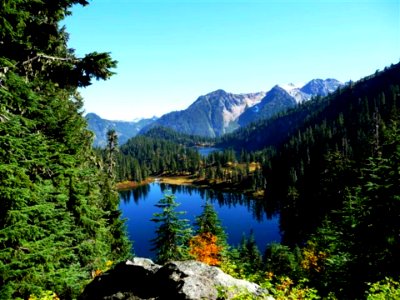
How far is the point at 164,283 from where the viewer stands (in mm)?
12531

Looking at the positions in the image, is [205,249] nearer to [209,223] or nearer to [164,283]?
[209,223]

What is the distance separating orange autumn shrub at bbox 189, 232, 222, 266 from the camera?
124 ft

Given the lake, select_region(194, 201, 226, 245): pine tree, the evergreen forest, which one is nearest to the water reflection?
the lake

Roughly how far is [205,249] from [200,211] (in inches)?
4173

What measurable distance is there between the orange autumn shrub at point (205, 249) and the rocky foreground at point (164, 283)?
912 inches

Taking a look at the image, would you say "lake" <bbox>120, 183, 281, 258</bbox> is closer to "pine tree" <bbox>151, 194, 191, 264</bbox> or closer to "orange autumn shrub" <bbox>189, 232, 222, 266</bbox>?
"orange autumn shrub" <bbox>189, 232, 222, 266</bbox>

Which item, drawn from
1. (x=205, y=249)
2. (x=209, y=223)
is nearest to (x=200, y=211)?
(x=209, y=223)

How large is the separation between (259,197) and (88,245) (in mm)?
144460

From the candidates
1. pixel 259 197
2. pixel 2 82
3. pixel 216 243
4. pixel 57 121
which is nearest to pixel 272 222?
pixel 259 197

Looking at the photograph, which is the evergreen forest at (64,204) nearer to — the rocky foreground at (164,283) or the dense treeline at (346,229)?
the dense treeline at (346,229)

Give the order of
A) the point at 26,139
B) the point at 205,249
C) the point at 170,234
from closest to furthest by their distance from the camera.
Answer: the point at 26,139 → the point at 170,234 → the point at 205,249

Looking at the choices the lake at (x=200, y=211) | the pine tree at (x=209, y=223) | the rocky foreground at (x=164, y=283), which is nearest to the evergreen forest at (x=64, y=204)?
the pine tree at (x=209, y=223)

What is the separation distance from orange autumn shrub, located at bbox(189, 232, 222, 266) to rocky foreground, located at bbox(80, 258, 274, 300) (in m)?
23.2

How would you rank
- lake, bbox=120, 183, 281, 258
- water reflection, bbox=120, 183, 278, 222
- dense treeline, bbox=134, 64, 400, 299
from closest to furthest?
Result: 1. dense treeline, bbox=134, 64, 400, 299
2. lake, bbox=120, 183, 281, 258
3. water reflection, bbox=120, 183, 278, 222
